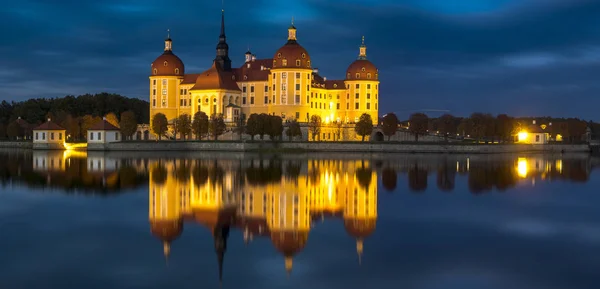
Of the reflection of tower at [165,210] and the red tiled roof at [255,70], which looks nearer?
the reflection of tower at [165,210]

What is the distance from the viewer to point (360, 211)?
2075 centimetres

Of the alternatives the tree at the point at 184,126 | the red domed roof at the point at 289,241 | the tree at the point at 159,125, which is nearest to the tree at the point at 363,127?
the tree at the point at 184,126

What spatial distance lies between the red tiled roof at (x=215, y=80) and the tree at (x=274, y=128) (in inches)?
462

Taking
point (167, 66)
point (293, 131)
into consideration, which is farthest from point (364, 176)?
point (167, 66)

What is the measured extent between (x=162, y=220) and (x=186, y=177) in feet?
44.8

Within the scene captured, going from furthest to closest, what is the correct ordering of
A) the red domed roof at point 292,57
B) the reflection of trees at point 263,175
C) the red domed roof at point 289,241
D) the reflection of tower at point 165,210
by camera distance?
the red domed roof at point 292,57
the reflection of trees at point 263,175
the reflection of tower at point 165,210
the red domed roof at point 289,241

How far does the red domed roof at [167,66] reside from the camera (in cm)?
8056

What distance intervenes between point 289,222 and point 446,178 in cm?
1670

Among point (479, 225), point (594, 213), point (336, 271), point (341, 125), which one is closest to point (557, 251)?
point (479, 225)

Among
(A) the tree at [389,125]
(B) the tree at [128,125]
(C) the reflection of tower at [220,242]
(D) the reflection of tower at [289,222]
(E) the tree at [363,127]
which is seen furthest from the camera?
(B) the tree at [128,125]

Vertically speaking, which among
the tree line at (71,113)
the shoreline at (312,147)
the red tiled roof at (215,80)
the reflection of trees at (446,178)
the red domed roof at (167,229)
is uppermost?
the red tiled roof at (215,80)

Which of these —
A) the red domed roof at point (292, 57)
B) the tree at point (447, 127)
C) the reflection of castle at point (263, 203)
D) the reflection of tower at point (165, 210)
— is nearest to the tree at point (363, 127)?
the tree at point (447, 127)

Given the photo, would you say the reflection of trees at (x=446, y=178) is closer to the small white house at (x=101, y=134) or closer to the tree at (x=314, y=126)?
the tree at (x=314, y=126)

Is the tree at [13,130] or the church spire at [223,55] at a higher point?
the church spire at [223,55]
